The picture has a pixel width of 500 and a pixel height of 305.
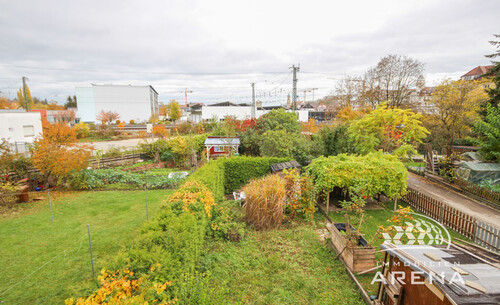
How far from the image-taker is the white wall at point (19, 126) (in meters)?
17.7

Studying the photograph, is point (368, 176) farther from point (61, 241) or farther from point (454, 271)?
point (61, 241)

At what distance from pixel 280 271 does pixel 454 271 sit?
3.68 meters

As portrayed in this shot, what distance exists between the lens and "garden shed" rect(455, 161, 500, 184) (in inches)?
488

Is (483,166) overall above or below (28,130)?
below

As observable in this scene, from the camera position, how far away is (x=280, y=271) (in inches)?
230

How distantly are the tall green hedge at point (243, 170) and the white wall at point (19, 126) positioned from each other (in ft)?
57.9

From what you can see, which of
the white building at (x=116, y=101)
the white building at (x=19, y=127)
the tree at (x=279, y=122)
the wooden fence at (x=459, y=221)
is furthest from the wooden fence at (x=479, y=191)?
the white building at (x=116, y=101)

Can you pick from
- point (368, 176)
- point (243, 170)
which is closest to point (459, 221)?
point (368, 176)

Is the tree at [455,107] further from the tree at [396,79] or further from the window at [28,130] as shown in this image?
the window at [28,130]

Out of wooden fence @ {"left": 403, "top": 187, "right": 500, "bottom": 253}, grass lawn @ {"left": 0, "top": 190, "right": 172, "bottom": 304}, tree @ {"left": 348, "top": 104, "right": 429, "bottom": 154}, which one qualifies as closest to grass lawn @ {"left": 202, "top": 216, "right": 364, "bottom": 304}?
grass lawn @ {"left": 0, "top": 190, "right": 172, "bottom": 304}

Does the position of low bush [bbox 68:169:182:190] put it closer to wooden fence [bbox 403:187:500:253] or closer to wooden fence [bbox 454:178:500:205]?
wooden fence [bbox 403:187:500:253]

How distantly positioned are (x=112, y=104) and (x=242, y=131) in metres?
53.5

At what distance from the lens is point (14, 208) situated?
1038 centimetres

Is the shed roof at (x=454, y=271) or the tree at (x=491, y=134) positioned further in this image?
the tree at (x=491, y=134)
